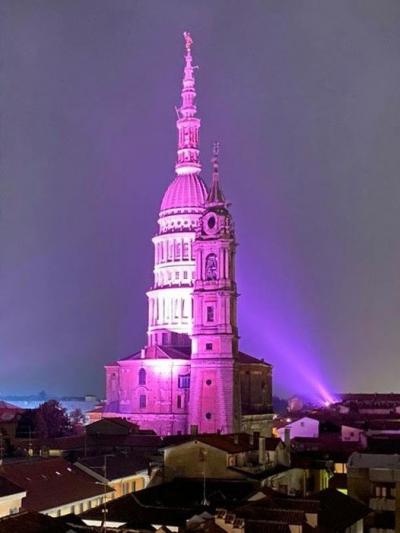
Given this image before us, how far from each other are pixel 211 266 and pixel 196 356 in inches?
339

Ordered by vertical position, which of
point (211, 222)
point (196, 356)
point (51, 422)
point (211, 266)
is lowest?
point (51, 422)

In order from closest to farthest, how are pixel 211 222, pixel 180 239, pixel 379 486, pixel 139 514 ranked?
1. pixel 139 514
2. pixel 379 486
3. pixel 211 222
4. pixel 180 239

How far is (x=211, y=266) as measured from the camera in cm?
7756

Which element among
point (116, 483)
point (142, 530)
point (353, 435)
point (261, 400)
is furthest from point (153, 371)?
point (142, 530)

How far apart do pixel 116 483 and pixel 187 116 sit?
205 feet

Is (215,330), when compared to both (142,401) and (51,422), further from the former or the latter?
(51,422)

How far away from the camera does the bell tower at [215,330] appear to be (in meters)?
73.6

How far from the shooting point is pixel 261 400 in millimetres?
87000

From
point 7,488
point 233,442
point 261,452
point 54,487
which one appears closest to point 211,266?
point 233,442

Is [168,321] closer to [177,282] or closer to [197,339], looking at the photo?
[177,282]

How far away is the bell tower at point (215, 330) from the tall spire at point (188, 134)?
21320 millimetres

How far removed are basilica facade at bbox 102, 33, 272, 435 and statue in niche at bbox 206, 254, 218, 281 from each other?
3.7 inches

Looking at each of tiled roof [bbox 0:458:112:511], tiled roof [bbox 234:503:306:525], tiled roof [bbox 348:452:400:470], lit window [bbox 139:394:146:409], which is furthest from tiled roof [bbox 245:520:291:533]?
lit window [bbox 139:394:146:409]

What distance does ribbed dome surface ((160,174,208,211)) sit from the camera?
96.6 m
